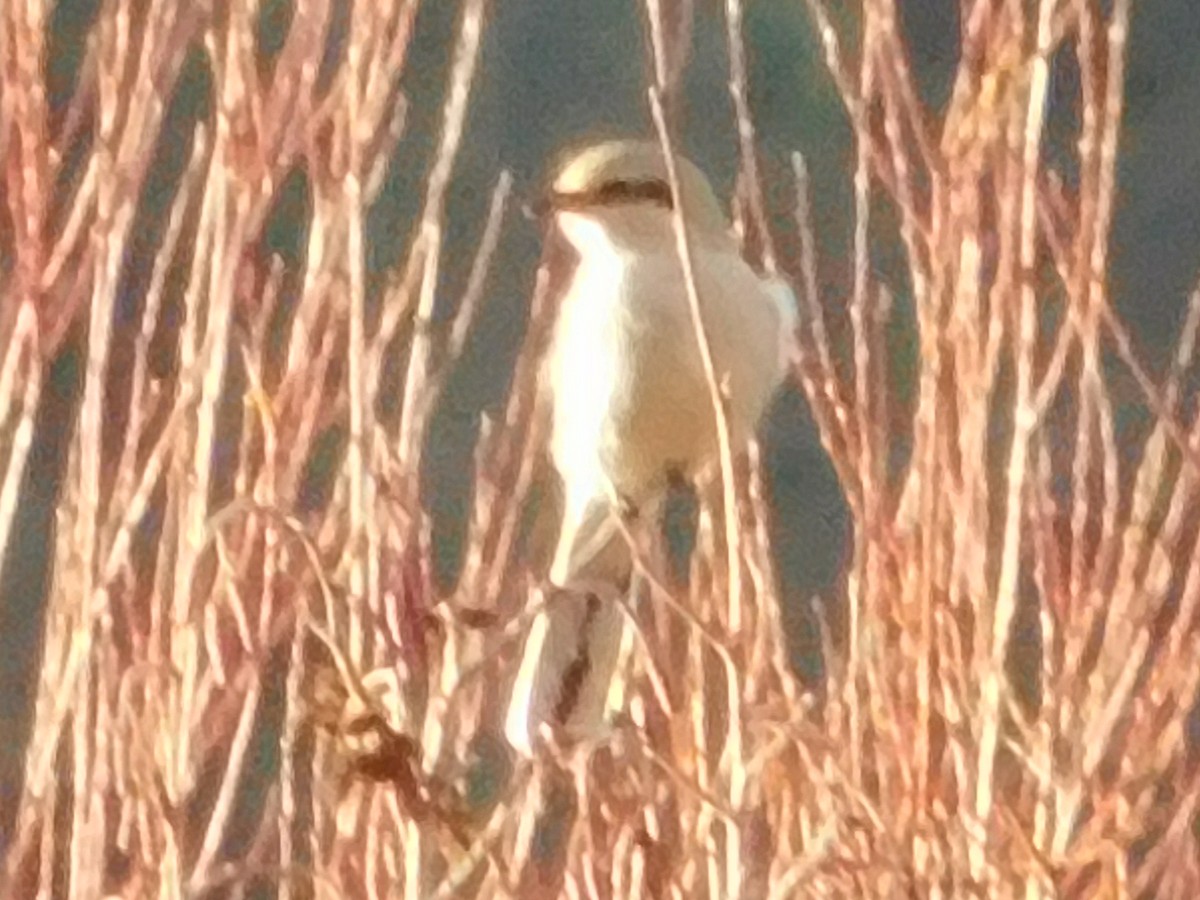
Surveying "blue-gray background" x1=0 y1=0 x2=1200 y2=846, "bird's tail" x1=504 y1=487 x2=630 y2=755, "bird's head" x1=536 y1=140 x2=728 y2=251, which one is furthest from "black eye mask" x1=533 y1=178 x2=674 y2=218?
"blue-gray background" x1=0 y1=0 x2=1200 y2=846

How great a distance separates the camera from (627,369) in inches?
43.8

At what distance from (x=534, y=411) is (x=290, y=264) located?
0.73 meters

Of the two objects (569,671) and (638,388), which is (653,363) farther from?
(569,671)

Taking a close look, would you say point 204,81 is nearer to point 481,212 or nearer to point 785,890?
point 481,212

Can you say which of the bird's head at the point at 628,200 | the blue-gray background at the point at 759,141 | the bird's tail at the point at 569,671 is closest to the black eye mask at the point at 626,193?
the bird's head at the point at 628,200

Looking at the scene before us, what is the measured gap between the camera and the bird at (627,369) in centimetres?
106

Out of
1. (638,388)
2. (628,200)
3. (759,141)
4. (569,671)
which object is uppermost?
(759,141)

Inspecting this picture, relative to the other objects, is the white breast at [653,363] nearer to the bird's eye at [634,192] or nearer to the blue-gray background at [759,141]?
the bird's eye at [634,192]

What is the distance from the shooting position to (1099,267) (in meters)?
1.07

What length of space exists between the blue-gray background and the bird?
2.81 ft

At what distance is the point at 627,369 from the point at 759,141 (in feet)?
3.25

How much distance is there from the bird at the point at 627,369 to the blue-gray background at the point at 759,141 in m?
0.86

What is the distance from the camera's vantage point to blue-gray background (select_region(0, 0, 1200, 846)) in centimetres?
203

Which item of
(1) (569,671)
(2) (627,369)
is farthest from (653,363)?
(1) (569,671)
